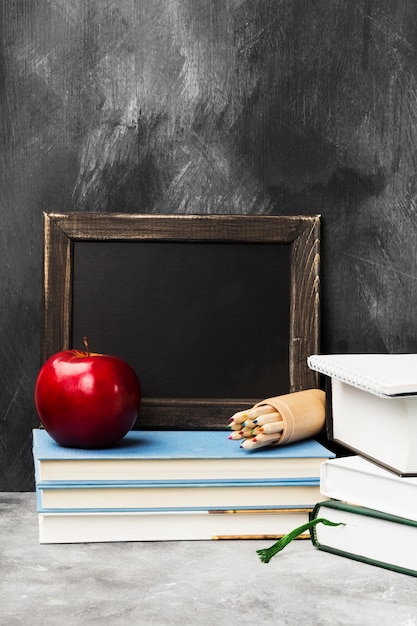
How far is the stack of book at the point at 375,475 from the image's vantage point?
94 cm

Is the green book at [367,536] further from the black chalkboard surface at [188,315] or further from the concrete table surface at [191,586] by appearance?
the black chalkboard surface at [188,315]

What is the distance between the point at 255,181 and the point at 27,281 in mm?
368

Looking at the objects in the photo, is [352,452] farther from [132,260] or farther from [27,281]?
[27,281]

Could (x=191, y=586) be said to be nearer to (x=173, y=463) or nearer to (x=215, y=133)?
(x=173, y=463)

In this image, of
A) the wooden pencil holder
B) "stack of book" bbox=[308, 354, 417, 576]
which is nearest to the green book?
"stack of book" bbox=[308, 354, 417, 576]

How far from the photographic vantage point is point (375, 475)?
0.98 m

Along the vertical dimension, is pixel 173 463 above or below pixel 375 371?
below

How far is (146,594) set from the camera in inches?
34.5

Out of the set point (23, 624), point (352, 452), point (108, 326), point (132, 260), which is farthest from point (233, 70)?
point (23, 624)

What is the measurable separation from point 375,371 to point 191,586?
1.08ft

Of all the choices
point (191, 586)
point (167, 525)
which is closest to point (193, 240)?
point (167, 525)

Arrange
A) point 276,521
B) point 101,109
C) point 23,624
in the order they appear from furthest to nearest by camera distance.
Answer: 1. point 101,109
2. point 276,521
3. point 23,624

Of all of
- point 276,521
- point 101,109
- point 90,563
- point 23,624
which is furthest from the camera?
point 101,109

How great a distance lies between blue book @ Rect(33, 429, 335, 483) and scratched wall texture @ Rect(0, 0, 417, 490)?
0.26 meters
